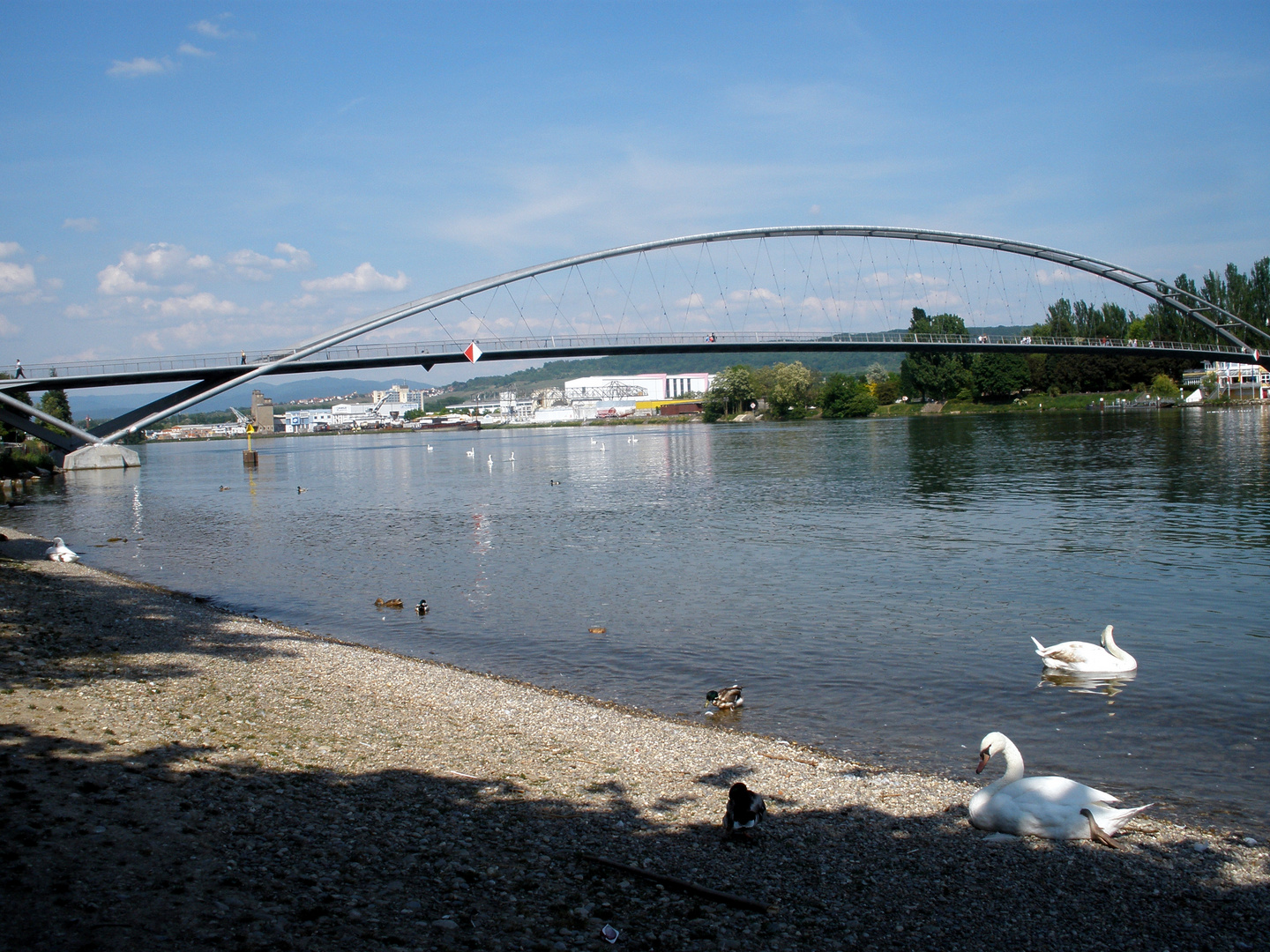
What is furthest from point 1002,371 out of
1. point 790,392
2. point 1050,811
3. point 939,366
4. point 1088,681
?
point 1050,811

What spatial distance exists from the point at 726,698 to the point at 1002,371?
4334 inches

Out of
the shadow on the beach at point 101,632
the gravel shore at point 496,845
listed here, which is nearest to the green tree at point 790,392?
the shadow on the beach at point 101,632

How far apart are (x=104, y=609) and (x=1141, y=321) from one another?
394 ft

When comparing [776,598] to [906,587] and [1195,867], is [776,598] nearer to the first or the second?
[906,587]

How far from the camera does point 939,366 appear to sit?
4355 inches

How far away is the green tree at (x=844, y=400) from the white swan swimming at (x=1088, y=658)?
11286 cm

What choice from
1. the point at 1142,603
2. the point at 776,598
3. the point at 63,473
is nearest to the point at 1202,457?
the point at 1142,603

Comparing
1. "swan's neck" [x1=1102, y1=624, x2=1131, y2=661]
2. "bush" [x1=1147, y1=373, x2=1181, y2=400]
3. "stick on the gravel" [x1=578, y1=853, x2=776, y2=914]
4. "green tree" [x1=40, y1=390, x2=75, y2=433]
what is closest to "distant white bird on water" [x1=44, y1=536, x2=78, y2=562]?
"stick on the gravel" [x1=578, y1=853, x2=776, y2=914]

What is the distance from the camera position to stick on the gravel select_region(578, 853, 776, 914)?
188 inches

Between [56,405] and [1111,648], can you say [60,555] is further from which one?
[56,405]

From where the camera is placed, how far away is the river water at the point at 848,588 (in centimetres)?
861

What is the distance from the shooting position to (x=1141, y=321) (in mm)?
107062

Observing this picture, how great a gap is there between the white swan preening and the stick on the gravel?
214 centimetres

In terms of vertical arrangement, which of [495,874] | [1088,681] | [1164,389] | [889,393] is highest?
[889,393]
